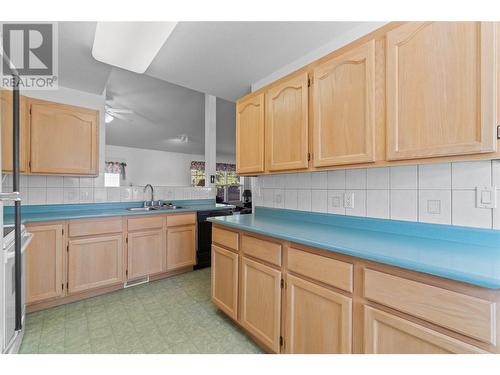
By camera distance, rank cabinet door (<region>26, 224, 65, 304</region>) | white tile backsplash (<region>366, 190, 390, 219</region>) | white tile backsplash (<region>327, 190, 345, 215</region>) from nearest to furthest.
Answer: white tile backsplash (<region>366, 190, 390, 219</region>) < white tile backsplash (<region>327, 190, 345, 215</region>) < cabinet door (<region>26, 224, 65, 304</region>)

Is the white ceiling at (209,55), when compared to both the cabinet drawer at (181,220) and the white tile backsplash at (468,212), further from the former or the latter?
the cabinet drawer at (181,220)

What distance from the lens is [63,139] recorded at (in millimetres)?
2439

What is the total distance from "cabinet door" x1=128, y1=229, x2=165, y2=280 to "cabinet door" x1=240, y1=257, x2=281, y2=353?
59.2 inches

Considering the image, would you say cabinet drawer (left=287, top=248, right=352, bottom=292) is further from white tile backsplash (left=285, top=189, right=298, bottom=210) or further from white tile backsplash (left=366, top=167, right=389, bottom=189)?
white tile backsplash (left=285, top=189, right=298, bottom=210)

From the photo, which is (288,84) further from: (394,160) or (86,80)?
(86,80)

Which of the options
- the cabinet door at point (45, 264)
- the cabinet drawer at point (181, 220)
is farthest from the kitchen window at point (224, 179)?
the cabinet door at point (45, 264)

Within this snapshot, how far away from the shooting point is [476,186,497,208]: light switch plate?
3.93 ft

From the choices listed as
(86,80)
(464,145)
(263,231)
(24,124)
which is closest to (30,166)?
(24,124)

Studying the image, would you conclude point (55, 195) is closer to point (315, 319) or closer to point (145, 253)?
point (145, 253)

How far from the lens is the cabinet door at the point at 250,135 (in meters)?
2.11

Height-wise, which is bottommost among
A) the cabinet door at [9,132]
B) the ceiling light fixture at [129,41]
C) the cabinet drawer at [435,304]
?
the cabinet drawer at [435,304]

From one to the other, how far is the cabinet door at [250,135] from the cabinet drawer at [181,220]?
1.16 meters

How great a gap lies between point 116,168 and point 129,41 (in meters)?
6.57

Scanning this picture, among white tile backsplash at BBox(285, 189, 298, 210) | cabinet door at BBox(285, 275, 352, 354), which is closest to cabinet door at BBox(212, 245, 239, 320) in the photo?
cabinet door at BBox(285, 275, 352, 354)
